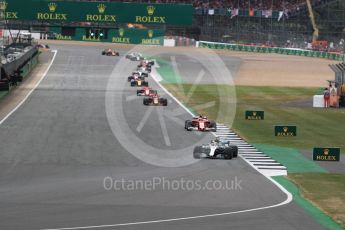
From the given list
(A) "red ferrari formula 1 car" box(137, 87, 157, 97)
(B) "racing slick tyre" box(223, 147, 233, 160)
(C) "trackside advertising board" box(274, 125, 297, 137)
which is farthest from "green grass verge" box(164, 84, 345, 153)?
(B) "racing slick tyre" box(223, 147, 233, 160)

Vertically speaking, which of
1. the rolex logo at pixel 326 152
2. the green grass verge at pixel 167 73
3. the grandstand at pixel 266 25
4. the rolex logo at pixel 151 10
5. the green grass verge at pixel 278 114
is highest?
the rolex logo at pixel 151 10

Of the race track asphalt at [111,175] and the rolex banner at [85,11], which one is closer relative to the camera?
the race track asphalt at [111,175]

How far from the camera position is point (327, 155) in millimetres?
34438

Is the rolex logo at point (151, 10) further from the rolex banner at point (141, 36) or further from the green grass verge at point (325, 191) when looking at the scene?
the green grass verge at point (325, 191)

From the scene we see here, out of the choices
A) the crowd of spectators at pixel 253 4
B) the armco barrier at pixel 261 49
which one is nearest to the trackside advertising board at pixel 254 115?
the armco barrier at pixel 261 49

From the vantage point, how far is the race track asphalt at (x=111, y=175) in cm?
2230

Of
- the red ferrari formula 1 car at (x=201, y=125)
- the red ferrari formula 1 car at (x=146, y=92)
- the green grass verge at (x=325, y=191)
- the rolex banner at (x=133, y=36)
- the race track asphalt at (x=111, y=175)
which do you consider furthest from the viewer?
the rolex banner at (x=133, y=36)

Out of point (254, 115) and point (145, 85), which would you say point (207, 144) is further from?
point (145, 85)

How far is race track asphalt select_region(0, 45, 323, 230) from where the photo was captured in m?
22.3

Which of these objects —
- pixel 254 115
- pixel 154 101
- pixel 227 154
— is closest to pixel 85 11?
pixel 154 101

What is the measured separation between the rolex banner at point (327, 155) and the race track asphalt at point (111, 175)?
302 centimetres

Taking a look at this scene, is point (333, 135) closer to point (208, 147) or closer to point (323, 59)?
point (208, 147)

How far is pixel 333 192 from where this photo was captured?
27672 millimetres

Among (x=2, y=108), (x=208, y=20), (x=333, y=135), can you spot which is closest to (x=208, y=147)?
(x=333, y=135)
